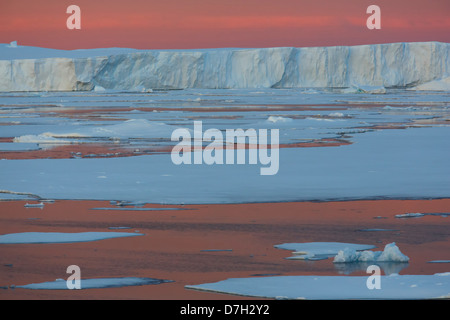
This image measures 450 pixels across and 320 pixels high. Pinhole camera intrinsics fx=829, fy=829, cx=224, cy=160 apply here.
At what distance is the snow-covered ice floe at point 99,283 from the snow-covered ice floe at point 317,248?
973 mm

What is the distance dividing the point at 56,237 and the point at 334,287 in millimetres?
2128

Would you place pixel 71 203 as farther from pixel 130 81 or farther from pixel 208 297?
pixel 130 81

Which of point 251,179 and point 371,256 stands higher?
point 251,179

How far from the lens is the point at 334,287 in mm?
4094

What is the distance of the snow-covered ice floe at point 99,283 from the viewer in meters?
4.14

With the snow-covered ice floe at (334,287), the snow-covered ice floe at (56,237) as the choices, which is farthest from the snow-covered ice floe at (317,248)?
the snow-covered ice floe at (56,237)

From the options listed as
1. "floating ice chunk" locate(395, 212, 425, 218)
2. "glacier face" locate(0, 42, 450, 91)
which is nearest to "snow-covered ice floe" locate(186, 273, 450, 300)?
"floating ice chunk" locate(395, 212, 425, 218)

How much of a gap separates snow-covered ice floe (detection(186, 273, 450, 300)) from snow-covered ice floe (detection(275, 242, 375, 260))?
52cm

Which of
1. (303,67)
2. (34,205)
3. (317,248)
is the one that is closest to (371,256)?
(317,248)

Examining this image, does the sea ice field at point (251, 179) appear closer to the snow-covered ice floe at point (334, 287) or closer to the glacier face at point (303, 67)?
the snow-covered ice floe at point (334, 287)

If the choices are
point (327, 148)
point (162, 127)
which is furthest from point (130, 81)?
point (327, 148)

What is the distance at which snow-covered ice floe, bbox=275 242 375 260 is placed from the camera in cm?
484

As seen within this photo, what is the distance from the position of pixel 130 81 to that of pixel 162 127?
95.6ft

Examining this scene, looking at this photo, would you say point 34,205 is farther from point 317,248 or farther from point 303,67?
point 303,67
